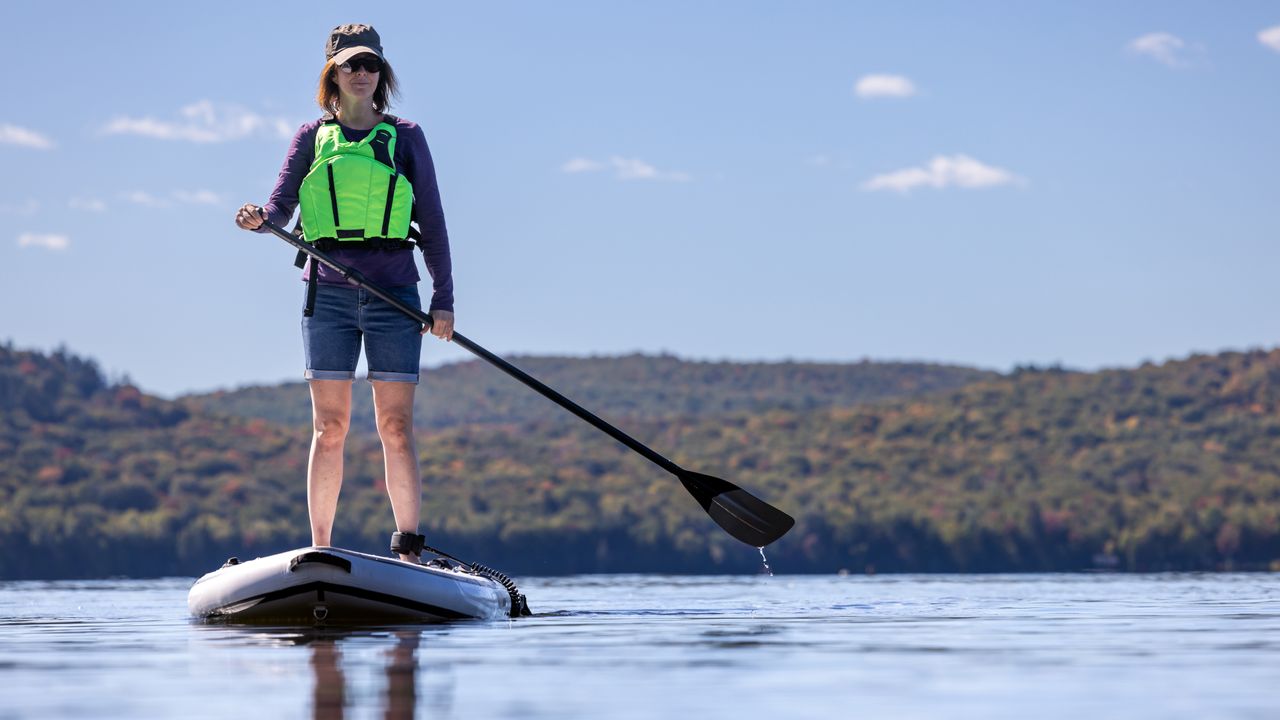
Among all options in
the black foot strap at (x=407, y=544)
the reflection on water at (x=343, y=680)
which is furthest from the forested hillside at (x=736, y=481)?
the reflection on water at (x=343, y=680)

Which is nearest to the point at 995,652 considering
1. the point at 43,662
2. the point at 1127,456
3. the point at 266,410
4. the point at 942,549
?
the point at 43,662

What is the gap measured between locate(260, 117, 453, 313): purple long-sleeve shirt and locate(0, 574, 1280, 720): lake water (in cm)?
189

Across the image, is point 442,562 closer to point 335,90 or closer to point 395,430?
point 395,430

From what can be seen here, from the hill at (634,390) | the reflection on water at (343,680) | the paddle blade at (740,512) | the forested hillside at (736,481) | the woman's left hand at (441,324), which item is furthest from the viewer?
the hill at (634,390)

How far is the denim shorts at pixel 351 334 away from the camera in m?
11.4

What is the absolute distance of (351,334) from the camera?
11.5 m

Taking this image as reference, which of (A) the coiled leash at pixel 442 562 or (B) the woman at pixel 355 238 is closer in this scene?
(B) the woman at pixel 355 238

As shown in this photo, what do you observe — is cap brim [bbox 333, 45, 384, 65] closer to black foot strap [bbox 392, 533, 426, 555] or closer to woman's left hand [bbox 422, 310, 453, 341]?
woman's left hand [bbox 422, 310, 453, 341]

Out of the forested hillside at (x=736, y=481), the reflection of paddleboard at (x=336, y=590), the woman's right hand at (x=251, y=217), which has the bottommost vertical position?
the reflection of paddleboard at (x=336, y=590)

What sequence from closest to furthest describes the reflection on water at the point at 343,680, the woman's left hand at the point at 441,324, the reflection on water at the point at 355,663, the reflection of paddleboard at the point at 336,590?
the reflection on water at the point at 343,680 → the reflection on water at the point at 355,663 → the reflection of paddleboard at the point at 336,590 → the woman's left hand at the point at 441,324

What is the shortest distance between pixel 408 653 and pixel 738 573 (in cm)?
9115

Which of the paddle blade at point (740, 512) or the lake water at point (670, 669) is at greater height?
the paddle blade at point (740, 512)

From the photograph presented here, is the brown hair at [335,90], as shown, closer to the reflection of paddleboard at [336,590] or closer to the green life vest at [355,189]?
the green life vest at [355,189]

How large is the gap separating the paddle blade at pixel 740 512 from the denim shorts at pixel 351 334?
2.72 metres
